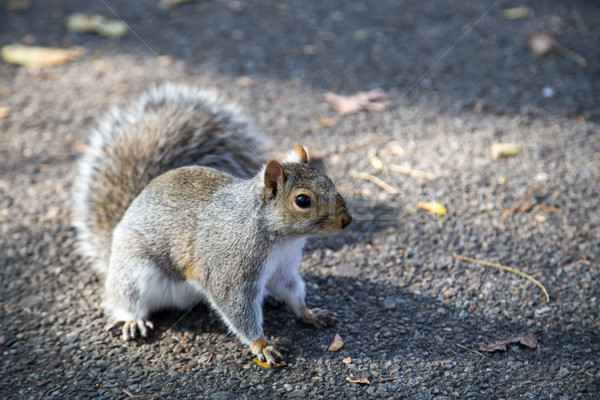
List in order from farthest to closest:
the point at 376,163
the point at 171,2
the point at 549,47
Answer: the point at 171,2, the point at 549,47, the point at 376,163

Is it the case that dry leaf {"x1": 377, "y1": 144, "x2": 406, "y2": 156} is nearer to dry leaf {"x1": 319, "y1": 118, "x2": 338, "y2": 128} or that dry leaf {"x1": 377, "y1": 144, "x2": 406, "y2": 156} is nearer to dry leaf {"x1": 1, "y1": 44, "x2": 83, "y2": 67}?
dry leaf {"x1": 319, "y1": 118, "x2": 338, "y2": 128}

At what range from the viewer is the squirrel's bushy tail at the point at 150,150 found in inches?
83.4

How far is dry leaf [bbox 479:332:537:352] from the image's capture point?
1.79 metres

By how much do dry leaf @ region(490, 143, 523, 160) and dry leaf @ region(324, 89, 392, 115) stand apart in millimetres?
679

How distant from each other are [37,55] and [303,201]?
282 centimetres

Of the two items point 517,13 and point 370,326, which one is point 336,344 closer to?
point 370,326

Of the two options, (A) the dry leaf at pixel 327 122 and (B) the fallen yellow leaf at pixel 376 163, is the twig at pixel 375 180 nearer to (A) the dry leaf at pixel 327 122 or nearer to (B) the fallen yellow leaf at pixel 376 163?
(B) the fallen yellow leaf at pixel 376 163

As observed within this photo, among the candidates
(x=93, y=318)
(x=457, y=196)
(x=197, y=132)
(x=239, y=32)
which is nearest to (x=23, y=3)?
(x=239, y=32)

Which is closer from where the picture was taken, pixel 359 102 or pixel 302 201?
pixel 302 201

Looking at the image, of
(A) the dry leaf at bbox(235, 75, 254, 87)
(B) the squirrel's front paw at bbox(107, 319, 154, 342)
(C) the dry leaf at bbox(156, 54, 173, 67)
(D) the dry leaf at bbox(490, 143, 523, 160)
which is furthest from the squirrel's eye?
(C) the dry leaf at bbox(156, 54, 173, 67)

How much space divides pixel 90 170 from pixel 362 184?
119 cm

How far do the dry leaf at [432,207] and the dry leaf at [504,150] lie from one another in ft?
1.57

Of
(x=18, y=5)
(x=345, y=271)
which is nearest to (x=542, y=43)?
(x=345, y=271)

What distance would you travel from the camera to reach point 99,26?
3.94 meters
